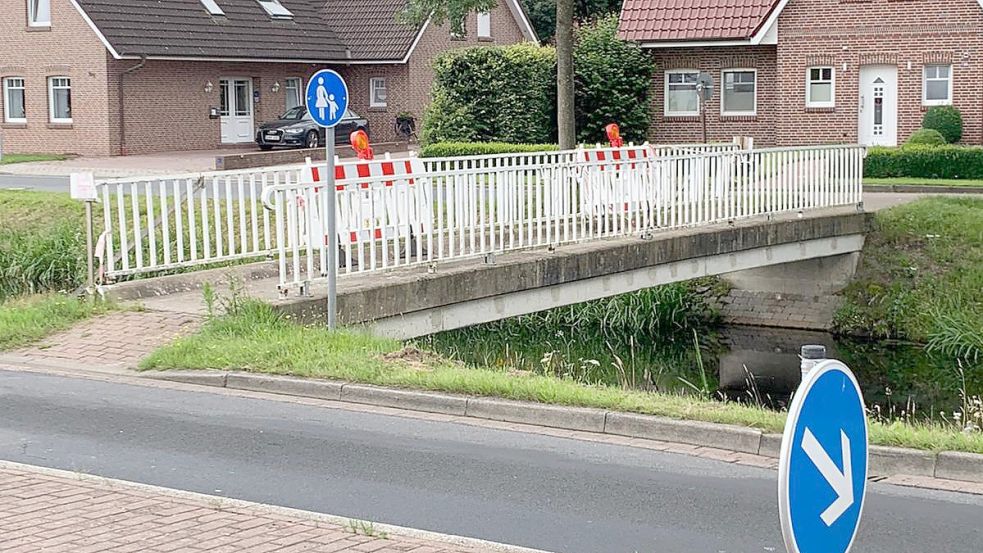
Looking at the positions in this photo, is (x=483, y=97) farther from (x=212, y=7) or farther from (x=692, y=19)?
(x=212, y=7)

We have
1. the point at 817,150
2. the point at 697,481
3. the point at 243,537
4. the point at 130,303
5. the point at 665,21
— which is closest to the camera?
the point at 243,537

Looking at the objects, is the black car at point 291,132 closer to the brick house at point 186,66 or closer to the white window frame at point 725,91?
the brick house at point 186,66

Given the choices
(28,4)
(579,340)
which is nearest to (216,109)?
(28,4)

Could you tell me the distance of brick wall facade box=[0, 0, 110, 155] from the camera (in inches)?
1662

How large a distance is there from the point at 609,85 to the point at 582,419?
31507 mm

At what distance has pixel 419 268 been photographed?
588 inches

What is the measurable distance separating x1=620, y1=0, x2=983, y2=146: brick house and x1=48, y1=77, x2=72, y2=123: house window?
1701cm

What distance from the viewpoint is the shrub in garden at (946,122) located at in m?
35.5

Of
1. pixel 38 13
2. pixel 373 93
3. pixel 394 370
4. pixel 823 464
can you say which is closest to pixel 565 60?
pixel 394 370

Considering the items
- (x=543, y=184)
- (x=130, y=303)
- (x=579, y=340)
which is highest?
(x=543, y=184)

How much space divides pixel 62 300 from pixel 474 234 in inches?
172

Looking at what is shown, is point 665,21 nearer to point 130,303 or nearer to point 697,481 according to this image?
point 130,303

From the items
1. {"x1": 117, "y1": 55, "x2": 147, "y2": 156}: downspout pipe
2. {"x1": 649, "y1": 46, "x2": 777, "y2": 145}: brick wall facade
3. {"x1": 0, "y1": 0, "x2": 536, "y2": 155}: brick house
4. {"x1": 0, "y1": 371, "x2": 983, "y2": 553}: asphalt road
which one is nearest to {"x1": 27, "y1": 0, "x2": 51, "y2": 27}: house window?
{"x1": 0, "y1": 0, "x2": 536, "y2": 155}: brick house

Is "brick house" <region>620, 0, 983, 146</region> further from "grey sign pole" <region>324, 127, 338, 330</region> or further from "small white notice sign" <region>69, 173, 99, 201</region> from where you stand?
"small white notice sign" <region>69, 173, 99, 201</region>
